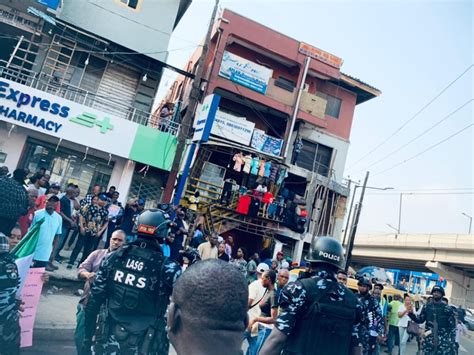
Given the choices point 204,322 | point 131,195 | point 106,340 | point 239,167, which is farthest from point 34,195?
point 239,167

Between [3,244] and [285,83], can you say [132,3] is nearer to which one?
[285,83]

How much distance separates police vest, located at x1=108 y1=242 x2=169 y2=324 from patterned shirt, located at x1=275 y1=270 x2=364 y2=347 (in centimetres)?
102

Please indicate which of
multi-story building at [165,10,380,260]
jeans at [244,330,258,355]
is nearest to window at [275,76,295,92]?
multi-story building at [165,10,380,260]

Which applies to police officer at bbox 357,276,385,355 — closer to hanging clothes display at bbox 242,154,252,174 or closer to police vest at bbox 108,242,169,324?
police vest at bbox 108,242,169,324

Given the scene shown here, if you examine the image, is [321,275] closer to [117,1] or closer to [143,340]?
[143,340]

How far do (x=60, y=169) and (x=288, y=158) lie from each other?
11558 mm

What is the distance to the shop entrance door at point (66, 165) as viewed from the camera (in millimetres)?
13445

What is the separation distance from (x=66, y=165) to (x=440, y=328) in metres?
13.0

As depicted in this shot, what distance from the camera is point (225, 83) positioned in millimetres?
18125

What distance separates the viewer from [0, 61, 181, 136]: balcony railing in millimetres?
13508

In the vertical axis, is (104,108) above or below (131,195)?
above

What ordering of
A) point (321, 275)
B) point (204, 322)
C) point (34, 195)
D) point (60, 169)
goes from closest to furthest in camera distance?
point (204, 322) < point (321, 275) < point (34, 195) < point (60, 169)

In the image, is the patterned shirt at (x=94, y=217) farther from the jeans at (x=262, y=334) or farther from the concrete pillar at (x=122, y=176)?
the concrete pillar at (x=122, y=176)

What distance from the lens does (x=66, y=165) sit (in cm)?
1396
